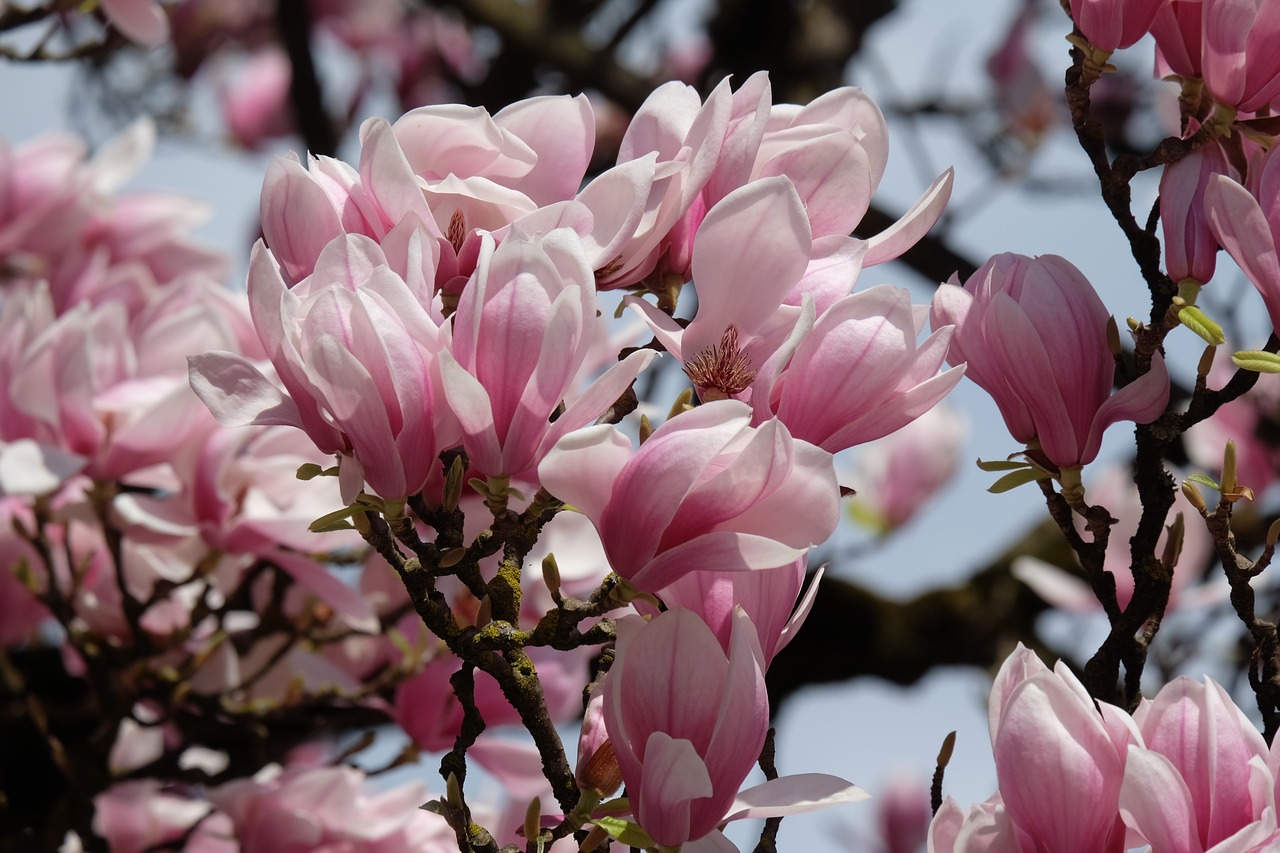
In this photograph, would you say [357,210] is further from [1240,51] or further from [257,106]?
[257,106]

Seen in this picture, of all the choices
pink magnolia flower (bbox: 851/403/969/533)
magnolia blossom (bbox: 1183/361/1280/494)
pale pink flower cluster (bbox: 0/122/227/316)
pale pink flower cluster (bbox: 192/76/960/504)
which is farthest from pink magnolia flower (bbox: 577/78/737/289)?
pink magnolia flower (bbox: 851/403/969/533)

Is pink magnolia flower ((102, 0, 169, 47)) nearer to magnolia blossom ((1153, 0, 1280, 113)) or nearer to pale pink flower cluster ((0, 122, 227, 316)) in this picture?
pale pink flower cluster ((0, 122, 227, 316))

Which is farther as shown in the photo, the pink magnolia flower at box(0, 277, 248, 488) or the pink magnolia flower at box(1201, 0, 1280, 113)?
the pink magnolia flower at box(0, 277, 248, 488)

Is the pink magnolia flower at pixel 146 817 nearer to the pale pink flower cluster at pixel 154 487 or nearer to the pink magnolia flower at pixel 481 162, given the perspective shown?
the pale pink flower cluster at pixel 154 487

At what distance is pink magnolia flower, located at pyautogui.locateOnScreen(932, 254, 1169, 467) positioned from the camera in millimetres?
694

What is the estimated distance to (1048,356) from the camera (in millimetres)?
692

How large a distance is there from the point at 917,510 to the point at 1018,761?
2.40 meters

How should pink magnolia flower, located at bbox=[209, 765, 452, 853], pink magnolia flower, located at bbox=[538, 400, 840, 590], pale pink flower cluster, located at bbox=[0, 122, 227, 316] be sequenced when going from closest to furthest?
pink magnolia flower, located at bbox=[538, 400, 840, 590], pink magnolia flower, located at bbox=[209, 765, 452, 853], pale pink flower cluster, located at bbox=[0, 122, 227, 316]

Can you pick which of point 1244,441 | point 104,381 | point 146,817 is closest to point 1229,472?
point 104,381

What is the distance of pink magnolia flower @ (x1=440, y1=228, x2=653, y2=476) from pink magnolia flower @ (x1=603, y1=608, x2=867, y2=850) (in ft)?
0.35

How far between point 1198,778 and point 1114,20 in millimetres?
398

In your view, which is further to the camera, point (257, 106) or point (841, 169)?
point (257, 106)

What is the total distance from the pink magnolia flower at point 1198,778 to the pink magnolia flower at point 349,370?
36 cm

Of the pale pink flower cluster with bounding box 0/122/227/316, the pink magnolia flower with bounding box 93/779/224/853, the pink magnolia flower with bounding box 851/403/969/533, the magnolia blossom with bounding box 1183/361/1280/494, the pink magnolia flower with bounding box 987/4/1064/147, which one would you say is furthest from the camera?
the pink magnolia flower with bounding box 987/4/1064/147
